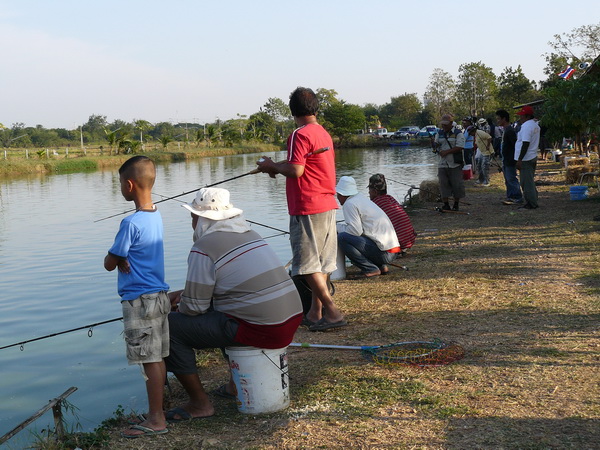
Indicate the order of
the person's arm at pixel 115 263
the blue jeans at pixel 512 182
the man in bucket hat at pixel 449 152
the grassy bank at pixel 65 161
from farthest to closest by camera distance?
the grassy bank at pixel 65 161 → the blue jeans at pixel 512 182 → the man in bucket hat at pixel 449 152 → the person's arm at pixel 115 263

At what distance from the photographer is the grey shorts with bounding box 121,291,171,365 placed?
3680mm

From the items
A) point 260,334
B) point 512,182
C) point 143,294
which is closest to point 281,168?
point 260,334

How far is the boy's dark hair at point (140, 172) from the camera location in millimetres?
3811

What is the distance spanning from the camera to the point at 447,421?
3510mm

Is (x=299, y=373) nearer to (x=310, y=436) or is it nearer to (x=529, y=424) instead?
(x=310, y=436)

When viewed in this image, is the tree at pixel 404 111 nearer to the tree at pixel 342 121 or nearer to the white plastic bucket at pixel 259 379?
the tree at pixel 342 121

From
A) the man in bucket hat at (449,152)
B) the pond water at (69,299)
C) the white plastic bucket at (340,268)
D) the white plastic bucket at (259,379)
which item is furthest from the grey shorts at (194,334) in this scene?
the man in bucket hat at (449,152)

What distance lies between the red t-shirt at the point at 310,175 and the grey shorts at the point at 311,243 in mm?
64

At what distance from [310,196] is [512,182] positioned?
8.20 m

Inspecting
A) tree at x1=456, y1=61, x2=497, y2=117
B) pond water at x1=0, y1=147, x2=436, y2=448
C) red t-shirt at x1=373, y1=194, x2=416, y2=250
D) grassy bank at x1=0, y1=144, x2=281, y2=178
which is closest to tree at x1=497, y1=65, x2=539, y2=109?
tree at x1=456, y1=61, x2=497, y2=117

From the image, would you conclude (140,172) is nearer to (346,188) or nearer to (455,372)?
(455,372)

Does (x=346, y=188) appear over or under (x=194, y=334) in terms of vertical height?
over

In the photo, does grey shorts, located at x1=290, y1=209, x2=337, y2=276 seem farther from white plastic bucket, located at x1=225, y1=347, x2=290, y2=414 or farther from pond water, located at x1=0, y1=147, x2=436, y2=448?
pond water, located at x1=0, y1=147, x2=436, y2=448

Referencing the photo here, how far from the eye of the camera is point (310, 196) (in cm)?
516
